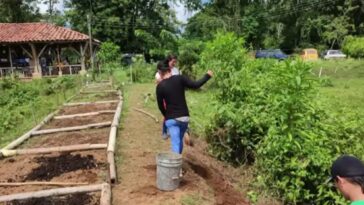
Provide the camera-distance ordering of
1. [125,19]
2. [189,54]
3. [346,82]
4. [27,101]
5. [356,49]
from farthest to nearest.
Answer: [125,19] < [356,49] < [346,82] < [189,54] < [27,101]

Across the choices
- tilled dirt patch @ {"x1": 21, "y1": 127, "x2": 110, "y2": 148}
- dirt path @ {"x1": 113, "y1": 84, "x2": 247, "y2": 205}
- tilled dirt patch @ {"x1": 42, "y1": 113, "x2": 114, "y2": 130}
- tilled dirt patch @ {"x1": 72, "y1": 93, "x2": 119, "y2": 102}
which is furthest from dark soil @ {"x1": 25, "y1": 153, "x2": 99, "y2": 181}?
tilled dirt patch @ {"x1": 72, "y1": 93, "x2": 119, "y2": 102}

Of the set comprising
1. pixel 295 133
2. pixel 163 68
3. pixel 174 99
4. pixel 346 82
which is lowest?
pixel 346 82

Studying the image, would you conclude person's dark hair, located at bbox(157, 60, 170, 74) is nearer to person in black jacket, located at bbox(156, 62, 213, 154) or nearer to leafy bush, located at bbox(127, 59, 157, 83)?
person in black jacket, located at bbox(156, 62, 213, 154)

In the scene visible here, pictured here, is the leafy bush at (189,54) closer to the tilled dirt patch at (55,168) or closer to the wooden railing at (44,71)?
the wooden railing at (44,71)

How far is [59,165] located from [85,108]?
615 centimetres

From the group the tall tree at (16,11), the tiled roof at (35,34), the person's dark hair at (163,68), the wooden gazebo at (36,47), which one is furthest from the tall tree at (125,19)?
the person's dark hair at (163,68)

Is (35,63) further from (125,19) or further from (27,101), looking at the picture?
(125,19)

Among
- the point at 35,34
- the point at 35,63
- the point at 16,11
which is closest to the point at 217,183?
the point at 35,63

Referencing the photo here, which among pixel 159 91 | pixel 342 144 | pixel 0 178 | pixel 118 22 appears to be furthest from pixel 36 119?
pixel 118 22

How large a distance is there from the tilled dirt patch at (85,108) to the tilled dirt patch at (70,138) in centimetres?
290

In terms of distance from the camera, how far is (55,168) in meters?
6.89

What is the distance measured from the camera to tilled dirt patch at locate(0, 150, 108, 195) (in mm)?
6363

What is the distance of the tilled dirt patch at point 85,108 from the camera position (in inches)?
494

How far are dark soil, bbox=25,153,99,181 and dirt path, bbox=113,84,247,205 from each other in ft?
1.77
